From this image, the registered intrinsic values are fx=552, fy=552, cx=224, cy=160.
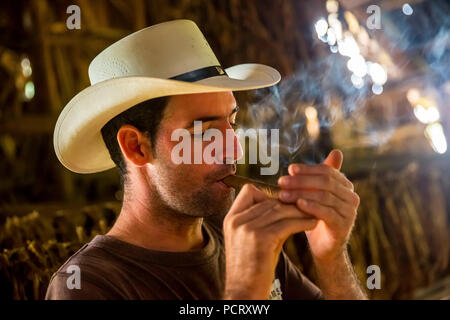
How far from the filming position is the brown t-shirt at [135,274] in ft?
5.71

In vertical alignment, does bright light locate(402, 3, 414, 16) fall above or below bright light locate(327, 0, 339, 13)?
above

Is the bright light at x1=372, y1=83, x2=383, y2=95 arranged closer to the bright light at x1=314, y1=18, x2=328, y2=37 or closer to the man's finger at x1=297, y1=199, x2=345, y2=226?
the bright light at x1=314, y1=18, x2=328, y2=37

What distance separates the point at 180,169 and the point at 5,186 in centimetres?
356

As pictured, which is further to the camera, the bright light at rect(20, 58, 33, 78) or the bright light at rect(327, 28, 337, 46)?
the bright light at rect(327, 28, 337, 46)

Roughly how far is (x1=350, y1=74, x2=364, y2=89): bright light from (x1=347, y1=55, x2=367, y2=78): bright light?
6 centimetres

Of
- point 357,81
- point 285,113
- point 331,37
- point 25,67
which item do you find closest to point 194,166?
point 285,113

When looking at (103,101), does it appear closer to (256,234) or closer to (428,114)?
(256,234)

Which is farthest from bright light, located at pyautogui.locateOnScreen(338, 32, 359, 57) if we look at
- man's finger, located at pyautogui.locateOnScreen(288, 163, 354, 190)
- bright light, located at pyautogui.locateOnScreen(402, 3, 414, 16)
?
man's finger, located at pyautogui.locateOnScreen(288, 163, 354, 190)

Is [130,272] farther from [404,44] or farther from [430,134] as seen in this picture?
[404,44]

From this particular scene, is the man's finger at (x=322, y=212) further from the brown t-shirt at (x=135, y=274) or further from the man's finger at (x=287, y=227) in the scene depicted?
the brown t-shirt at (x=135, y=274)

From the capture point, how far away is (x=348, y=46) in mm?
6016

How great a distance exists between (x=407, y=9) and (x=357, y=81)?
1685 mm

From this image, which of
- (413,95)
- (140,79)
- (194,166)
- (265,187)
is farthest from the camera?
(413,95)

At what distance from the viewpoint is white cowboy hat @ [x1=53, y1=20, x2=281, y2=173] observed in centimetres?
189
